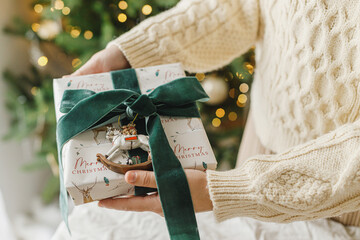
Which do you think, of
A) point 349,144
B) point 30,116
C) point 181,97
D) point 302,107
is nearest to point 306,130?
point 302,107

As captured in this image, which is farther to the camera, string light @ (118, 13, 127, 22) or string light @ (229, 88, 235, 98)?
string light @ (229, 88, 235, 98)

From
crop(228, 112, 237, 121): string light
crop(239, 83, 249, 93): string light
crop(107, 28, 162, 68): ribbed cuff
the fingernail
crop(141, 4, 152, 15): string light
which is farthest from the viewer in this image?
crop(228, 112, 237, 121): string light

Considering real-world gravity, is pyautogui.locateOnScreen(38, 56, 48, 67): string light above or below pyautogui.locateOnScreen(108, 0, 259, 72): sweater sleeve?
below

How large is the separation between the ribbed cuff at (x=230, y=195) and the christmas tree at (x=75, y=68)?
0.77 m

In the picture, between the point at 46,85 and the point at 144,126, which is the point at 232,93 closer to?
the point at 46,85

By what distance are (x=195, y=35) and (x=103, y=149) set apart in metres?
0.36

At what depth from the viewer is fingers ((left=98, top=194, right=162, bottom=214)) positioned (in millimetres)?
566

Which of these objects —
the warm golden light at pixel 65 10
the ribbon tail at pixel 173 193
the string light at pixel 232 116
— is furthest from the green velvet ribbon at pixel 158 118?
the string light at pixel 232 116

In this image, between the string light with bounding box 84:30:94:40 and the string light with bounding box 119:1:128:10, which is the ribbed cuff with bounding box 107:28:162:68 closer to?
the string light with bounding box 119:1:128:10

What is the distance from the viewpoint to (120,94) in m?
0.59

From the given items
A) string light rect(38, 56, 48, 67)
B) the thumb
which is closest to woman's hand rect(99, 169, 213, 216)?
the thumb

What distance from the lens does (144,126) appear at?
603 millimetres

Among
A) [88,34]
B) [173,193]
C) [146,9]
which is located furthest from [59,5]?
[173,193]

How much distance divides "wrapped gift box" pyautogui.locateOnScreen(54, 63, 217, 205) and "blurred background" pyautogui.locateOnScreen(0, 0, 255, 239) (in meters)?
0.60
